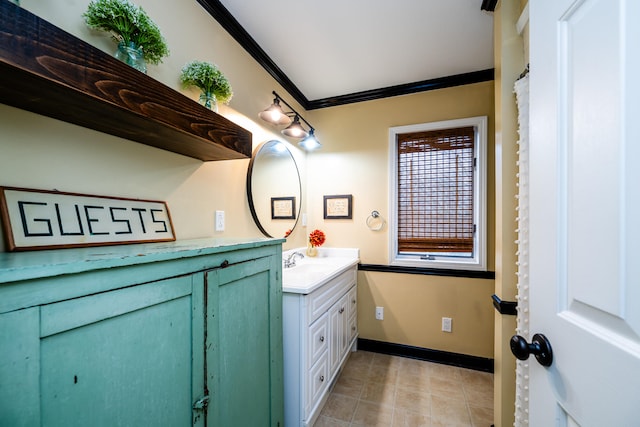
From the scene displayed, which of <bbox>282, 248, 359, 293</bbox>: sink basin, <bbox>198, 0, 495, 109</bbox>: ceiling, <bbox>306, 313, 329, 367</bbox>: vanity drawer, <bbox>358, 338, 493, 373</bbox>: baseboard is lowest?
<bbox>358, 338, 493, 373</bbox>: baseboard

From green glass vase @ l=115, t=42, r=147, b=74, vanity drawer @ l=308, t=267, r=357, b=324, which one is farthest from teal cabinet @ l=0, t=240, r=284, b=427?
green glass vase @ l=115, t=42, r=147, b=74

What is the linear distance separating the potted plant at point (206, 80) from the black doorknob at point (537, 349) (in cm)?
150

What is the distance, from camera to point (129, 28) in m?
0.86

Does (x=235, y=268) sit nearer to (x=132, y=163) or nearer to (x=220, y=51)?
(x=132, y=163)

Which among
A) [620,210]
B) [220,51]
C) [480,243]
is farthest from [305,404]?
[220,51]

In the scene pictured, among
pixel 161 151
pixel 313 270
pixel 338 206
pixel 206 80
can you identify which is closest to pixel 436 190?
pixel 338 206

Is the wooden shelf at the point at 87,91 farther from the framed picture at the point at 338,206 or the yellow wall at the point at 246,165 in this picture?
the framed picture at the point at 338,206

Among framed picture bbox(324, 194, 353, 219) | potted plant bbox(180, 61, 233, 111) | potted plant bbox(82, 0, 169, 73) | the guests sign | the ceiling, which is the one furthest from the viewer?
framed picture bbox(324, 194, 353, 219)

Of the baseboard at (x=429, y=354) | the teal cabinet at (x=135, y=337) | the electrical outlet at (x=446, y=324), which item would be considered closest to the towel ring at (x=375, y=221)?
the electrical outlet at (x=446, y=324)

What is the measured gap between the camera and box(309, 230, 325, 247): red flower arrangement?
250 centimetres

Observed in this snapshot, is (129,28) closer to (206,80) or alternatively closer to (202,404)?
(206,80)

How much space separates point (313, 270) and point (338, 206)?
908mm

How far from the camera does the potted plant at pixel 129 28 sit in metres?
0.81

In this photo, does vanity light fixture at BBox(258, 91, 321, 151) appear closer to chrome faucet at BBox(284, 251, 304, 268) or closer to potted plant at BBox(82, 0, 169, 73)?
potted plant at BBox(82, 0, 169, 73)
